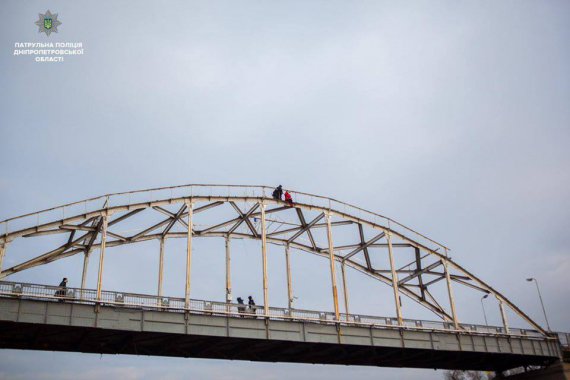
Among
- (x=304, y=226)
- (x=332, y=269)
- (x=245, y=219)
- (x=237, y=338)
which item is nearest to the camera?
(x=237, y=338)

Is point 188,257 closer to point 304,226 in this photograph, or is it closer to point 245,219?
point 245,219

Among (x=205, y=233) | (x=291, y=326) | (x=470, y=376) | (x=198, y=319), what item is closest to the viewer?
(x=198, y=319)

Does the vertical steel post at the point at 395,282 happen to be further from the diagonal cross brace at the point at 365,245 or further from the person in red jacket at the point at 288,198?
the person in red jacket at the point at 288,198

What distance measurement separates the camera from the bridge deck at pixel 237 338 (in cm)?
3534

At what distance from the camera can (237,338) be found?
Result: 130 feet

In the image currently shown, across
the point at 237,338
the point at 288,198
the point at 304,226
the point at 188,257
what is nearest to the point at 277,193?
the point at 288,198

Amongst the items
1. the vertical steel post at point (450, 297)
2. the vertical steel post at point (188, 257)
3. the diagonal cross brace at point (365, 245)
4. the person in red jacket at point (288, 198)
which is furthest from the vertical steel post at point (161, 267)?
the vertical steel post at point (450, 297)

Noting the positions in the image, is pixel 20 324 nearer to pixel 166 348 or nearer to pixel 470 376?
pixel 166 348

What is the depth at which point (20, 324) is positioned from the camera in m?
34.3

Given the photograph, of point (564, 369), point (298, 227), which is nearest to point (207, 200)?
point (298, 227)

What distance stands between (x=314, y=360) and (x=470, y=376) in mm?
86346

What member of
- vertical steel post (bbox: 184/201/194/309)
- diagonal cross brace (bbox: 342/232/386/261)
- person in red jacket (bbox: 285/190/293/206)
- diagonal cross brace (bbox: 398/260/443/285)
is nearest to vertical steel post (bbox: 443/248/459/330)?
diagonal cross brace (bbox: 398/260/443/285)

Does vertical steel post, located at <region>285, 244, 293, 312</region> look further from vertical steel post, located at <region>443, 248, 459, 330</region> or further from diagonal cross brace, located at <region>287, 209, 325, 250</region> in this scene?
vertical steel post, located at <region>443, 248, 459, 330</region>

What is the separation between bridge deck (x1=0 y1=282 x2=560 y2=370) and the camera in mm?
35344
